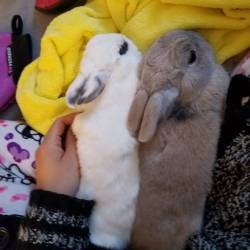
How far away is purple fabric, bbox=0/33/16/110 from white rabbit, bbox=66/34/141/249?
294 millimetres

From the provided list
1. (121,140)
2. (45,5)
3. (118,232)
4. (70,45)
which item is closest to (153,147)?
(121,140)

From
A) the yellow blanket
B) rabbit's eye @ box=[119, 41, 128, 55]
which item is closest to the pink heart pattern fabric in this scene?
the yellow blanket

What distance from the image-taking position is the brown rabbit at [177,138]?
0.74m

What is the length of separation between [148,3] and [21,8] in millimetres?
339

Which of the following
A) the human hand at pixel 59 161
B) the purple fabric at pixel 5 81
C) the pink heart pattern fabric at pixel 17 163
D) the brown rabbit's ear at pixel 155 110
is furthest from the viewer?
the purple fabric at pixel 5 81

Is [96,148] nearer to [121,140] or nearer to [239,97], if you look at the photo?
[121,140]

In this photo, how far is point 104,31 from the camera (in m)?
0.93

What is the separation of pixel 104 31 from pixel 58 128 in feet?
0.70

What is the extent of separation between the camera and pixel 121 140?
767 mm

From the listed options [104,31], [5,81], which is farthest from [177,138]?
[5,81]

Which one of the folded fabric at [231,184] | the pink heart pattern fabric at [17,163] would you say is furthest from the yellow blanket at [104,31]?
the folded fabric at [231,184]

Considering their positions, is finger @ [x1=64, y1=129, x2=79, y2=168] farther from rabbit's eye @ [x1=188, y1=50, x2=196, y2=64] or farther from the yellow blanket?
rabbit's eye @ [x1=188, y1=50, x2=196, y2=64]

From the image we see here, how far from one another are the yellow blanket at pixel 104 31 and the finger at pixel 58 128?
55 millimetres

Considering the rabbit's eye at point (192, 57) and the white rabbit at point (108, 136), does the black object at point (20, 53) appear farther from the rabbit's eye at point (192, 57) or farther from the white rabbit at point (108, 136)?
the rabbit's eye at point (192, 57)
